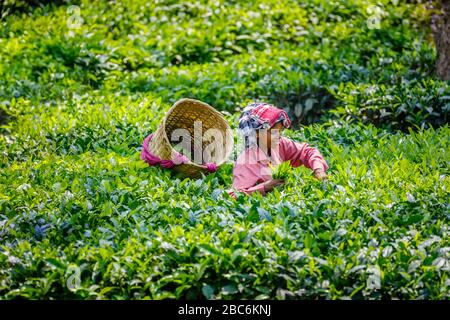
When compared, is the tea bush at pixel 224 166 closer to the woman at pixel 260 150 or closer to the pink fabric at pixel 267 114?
the woman at pixel 260 150

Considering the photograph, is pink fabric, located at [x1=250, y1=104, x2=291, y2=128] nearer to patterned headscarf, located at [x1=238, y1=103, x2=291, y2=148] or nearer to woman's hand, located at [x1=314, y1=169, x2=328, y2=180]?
patterned headscarf, located at [x1=238, y1=103, x2=291, y2=148]

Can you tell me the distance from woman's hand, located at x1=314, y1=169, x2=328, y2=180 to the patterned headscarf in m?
0.38

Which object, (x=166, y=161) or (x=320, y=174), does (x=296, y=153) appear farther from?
(x=166, y=161)

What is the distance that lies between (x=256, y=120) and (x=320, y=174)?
1.73ft

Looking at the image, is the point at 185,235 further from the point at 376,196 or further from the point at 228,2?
the point at 228,2

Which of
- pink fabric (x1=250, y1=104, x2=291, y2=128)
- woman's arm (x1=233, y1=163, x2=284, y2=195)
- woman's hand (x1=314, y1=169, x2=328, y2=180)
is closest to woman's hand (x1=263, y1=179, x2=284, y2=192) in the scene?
woman's arm (x1=233, y1=163, x2=284, y2=195)

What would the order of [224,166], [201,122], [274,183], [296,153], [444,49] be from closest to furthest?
[274,183], [296,153], [224,166], [201,122], [444,49]

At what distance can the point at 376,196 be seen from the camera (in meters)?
4.15

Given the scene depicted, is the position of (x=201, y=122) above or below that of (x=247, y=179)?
above

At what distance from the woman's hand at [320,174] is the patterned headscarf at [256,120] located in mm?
384

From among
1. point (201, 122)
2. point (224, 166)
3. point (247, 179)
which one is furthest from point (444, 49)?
point (247, 179)

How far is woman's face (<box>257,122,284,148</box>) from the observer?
477cm

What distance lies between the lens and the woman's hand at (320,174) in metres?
4.63

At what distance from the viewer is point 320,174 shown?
15.3ft
